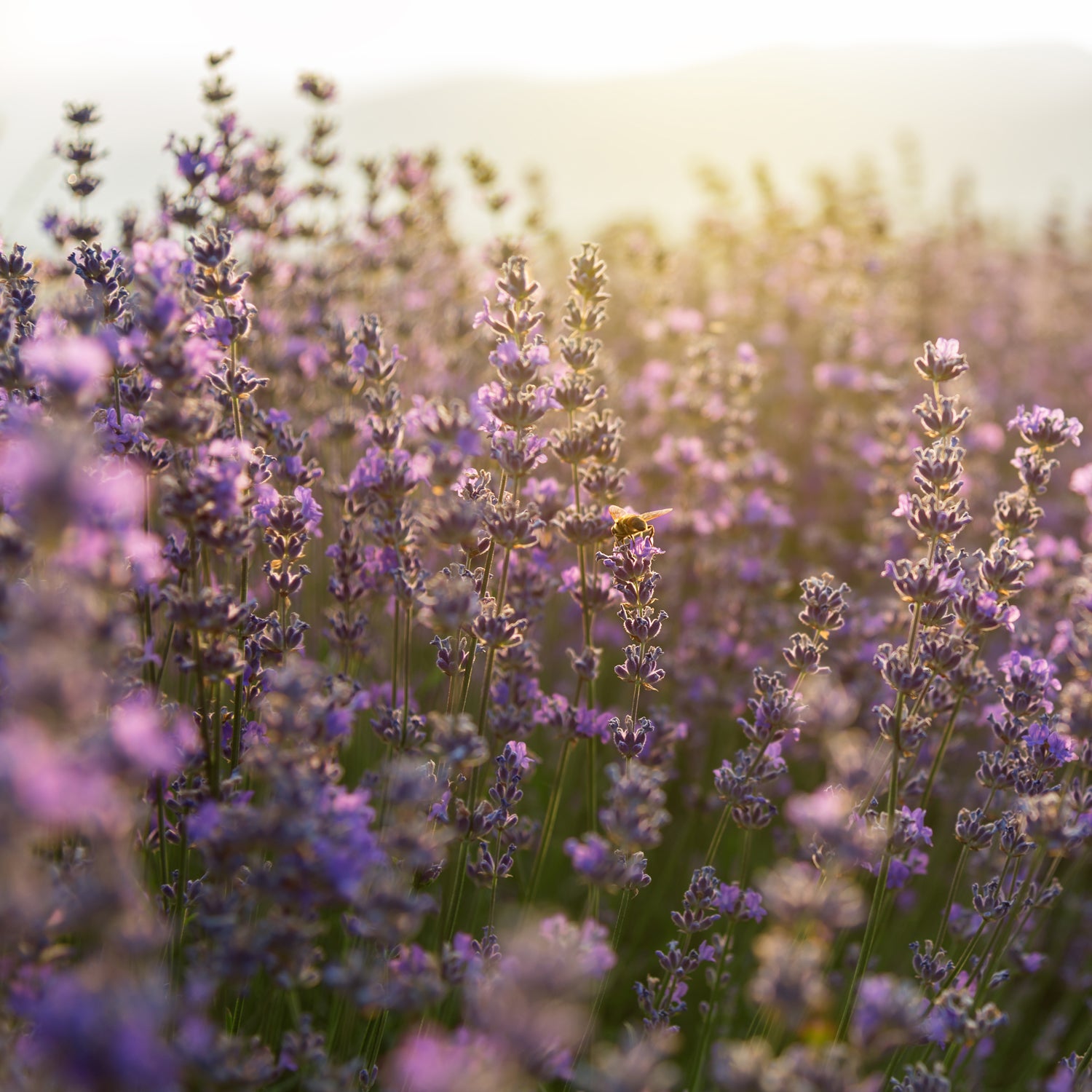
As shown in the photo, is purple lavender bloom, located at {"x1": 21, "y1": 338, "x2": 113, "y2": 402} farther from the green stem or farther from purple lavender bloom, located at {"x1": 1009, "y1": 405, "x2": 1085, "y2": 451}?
purple lavender bloom, located at {"x1": 1009, "y1": 405, "x2": 1085, "y2": 451}

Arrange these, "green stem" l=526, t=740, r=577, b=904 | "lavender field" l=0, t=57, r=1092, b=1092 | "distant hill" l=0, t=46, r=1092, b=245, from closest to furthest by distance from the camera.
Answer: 1. "lavender field" l=0, t=57, r=1092, b=1092
2. "green stem" l=526, t=740, r=577, b=904
3. "distant hill" l=0, t=46, r=1092, b=245

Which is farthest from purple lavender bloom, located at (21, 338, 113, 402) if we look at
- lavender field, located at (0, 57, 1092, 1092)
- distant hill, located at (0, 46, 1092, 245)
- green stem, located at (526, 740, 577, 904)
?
distant hill, located at (0, 46, 1092, 245)

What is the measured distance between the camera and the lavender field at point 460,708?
1.35 m

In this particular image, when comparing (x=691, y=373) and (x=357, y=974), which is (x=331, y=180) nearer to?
(x=691, y=373)

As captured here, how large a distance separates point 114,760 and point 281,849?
335 millimetres

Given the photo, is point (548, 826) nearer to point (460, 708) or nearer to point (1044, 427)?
point (460, 708)

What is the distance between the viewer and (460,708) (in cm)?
251

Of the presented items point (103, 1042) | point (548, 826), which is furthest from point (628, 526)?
point (103, 1042)

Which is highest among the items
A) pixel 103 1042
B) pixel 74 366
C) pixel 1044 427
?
pixel 74 366

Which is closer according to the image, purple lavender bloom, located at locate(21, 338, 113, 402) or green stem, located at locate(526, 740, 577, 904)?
purple lavender bloom, located at locate(21, 338, 113, 402)

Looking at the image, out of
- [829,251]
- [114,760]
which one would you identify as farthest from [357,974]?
[829,251]

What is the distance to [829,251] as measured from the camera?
892 cm

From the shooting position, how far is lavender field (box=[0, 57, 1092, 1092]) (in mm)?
1346

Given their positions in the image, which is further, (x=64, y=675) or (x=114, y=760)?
(x=114, y=760)
